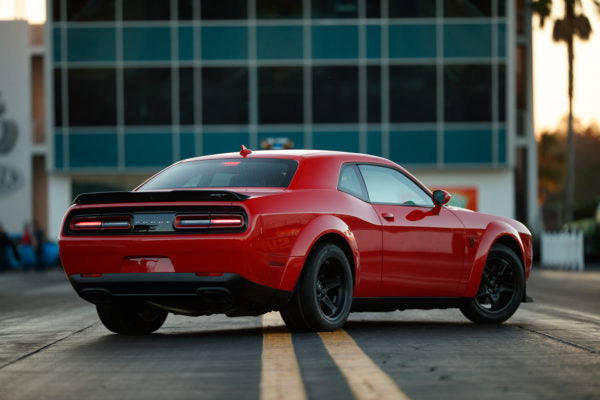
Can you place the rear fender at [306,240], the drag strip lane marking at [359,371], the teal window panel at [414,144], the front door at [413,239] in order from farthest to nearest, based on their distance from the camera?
the teal window panel at [414,144], the front door at [413,239], the rear fender at [306,240], the drag strip lane marking at [359,371]

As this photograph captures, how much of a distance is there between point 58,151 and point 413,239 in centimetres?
3155

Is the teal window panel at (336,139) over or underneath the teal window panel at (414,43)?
underneath

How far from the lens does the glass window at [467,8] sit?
3969cm

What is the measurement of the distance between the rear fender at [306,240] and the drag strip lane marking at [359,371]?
0.51 meters

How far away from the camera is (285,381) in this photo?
6645 millimetres

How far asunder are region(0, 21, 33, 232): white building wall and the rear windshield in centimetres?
3504

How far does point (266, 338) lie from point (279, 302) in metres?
0.42

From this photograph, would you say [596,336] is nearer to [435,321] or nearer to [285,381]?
[435,321]

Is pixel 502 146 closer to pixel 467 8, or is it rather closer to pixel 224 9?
pixel 467 8

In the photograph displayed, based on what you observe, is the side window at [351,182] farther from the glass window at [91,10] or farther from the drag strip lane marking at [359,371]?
the glass window at [91,10]

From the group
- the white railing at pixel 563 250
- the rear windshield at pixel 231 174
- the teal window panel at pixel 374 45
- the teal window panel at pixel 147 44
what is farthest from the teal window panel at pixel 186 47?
the rear windshield at pixel 231 174

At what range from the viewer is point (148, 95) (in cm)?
4000

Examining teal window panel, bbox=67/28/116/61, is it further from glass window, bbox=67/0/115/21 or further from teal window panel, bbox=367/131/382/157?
teal window panel, bbox=367/131/382/157

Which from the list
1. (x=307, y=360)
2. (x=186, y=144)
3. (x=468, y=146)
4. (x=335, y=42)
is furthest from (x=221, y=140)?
(x=307, y=360)
